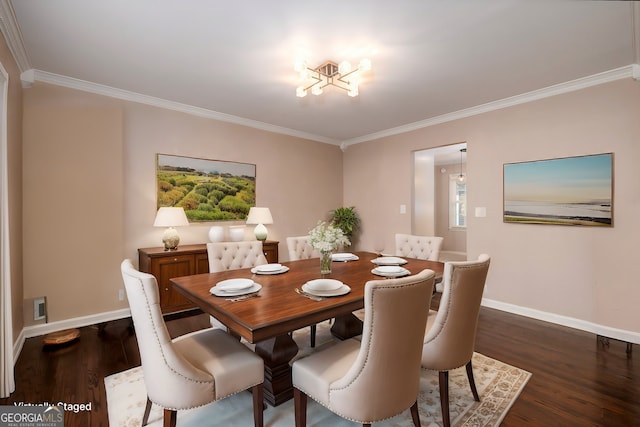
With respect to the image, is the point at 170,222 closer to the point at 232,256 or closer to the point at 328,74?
the point at 232,256

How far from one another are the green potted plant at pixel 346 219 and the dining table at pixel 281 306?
2.55m

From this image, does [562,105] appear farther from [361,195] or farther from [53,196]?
[53,196]

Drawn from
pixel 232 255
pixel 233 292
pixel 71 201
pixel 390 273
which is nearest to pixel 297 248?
pixel 232 255

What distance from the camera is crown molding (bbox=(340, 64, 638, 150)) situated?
2.88 metres

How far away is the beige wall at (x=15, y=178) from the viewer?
233 centimetres

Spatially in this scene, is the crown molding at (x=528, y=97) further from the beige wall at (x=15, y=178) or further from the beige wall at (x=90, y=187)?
the beige wall at (x=15, y=178)

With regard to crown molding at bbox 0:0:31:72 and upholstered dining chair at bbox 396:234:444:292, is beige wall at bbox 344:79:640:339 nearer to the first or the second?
upholstered dining chair at bbox 396:234:444:292

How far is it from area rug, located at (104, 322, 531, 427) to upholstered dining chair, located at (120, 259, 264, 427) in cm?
25

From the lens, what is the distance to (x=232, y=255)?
277 cm

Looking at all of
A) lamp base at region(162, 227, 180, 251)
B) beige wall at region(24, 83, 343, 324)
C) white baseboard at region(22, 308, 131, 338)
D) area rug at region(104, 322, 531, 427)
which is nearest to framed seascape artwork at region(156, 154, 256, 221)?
beige wall at region(24, 83, 343, 324)

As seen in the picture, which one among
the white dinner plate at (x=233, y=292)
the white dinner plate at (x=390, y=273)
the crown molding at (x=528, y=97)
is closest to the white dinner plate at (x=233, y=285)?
the white dinner plate at (x=233, y=292)

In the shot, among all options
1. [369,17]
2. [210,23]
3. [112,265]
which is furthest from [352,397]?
[112,265]

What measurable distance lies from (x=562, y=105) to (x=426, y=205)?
12.5 feet

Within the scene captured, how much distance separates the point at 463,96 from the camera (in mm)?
3508
